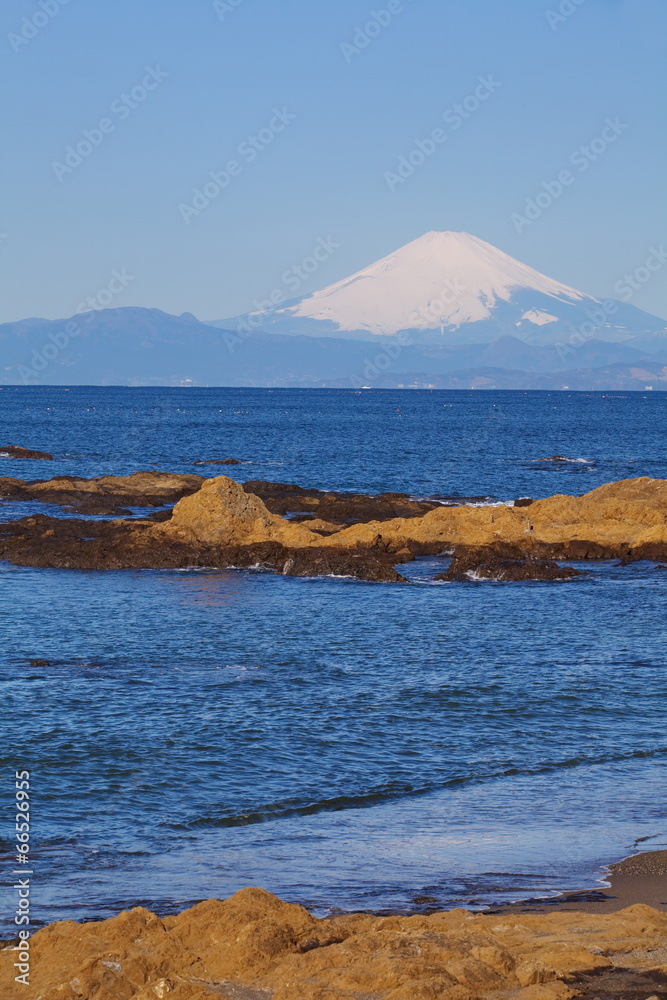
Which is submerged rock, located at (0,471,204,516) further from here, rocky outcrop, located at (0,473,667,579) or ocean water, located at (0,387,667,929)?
ocean water, located at (0,387,667,929)

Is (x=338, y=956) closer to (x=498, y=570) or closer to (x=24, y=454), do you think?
(x=498, y=570)

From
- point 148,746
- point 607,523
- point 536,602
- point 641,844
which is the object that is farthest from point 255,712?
point 607,523

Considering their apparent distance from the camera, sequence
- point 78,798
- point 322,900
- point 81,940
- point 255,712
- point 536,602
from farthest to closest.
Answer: point 536,602
point 255,712
point 78,798
point 322,900
point 81,940

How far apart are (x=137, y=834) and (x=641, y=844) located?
6.10m

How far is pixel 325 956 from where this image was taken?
28.1 feet

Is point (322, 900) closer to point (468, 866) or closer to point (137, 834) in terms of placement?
point (468, 866)

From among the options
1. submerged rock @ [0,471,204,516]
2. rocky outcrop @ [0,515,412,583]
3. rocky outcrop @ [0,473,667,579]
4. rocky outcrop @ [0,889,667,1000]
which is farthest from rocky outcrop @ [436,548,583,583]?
rocky outcrop @ [0,889,667,1000]

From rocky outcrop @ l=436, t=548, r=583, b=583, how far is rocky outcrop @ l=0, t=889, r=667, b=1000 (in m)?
25.3

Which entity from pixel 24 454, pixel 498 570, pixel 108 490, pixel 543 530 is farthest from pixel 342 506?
pixel 24 454

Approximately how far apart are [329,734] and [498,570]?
725 inches

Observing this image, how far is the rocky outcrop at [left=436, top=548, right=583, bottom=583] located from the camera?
115 feet

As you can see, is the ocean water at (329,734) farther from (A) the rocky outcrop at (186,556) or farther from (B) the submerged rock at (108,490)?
(B) the submerged rock at (108,490)

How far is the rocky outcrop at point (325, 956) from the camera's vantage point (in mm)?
8031

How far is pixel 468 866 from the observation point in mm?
12156
